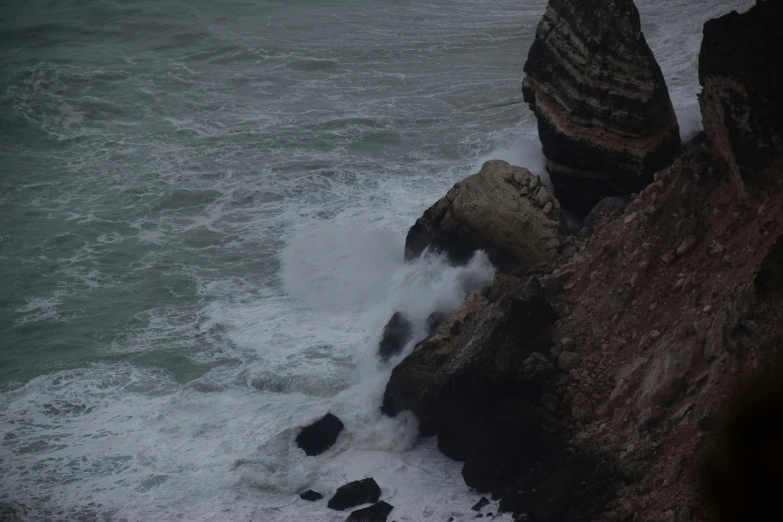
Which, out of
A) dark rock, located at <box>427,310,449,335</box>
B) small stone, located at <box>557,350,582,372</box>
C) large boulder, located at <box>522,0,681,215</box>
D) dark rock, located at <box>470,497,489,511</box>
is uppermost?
large boulder, located at <box>522,0,681,215</box>

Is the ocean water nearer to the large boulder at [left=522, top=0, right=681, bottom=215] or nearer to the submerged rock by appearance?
the submerged rock

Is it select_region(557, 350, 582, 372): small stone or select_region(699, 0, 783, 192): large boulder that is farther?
select_region(557, 350, 582, 372): small stone

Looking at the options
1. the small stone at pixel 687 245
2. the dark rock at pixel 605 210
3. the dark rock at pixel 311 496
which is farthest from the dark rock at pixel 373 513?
the dark rock at pixel 605 210

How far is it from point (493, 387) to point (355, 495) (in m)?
2.64

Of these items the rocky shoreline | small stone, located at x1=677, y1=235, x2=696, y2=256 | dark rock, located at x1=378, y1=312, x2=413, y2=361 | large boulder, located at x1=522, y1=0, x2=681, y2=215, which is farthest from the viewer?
dark rock, located at x1=378, y1=312, x2=413, y2=361

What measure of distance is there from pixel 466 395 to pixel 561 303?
227 cm

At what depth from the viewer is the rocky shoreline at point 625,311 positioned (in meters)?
11.5

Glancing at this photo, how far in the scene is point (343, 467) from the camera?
1541 centimetres

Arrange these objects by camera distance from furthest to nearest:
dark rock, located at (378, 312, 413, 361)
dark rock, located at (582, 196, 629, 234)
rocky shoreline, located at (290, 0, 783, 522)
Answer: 1. dark rock, located at (378, 312, 413, 361)
2. dark rock, located at (582, 196, 629, 234)
3. rocky shoreline, located at (290, 0, 783, 522)

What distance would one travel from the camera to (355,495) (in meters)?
14.4

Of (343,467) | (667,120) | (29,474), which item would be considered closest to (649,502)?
(343,467)

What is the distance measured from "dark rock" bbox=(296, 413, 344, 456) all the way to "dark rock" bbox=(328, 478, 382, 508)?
155cm

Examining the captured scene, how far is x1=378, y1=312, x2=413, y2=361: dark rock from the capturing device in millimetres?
18062

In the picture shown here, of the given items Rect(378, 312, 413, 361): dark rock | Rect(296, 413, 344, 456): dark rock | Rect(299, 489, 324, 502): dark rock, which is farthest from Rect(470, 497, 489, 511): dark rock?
Rect(378, 312, 413, 361): dark rock
